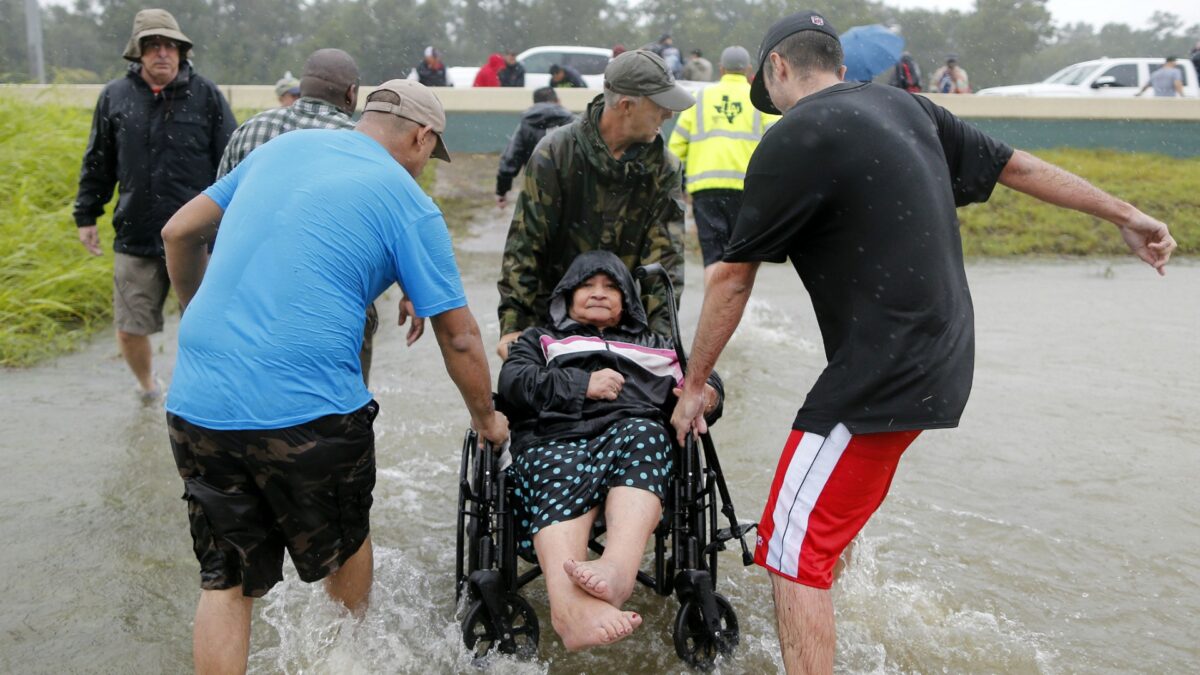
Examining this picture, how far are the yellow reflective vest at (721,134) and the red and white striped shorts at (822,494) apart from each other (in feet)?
15.4

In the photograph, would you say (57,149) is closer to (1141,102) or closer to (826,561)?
(826,561)

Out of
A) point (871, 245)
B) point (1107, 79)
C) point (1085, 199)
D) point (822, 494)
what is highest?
point (1085, 199)

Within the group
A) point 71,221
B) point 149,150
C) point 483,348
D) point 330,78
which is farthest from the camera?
point 71,221

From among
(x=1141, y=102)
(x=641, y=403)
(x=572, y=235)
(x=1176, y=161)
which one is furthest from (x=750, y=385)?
(x=1141, y=102)

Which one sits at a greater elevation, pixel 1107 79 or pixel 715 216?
pixel 1107 79

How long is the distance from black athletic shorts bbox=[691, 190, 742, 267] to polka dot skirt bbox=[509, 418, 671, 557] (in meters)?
4.16

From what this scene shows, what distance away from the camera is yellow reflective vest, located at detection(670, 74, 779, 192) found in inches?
298

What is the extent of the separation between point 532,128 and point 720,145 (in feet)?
5.15

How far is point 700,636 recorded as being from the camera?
3516 mm

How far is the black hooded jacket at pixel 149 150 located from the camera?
580 centimetres

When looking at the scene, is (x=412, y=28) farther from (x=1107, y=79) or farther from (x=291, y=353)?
(x=291, y=353)

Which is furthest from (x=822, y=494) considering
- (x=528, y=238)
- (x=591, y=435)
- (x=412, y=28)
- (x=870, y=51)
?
(x=412, y=28)

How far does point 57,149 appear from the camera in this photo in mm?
10445

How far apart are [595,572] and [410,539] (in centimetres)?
174
